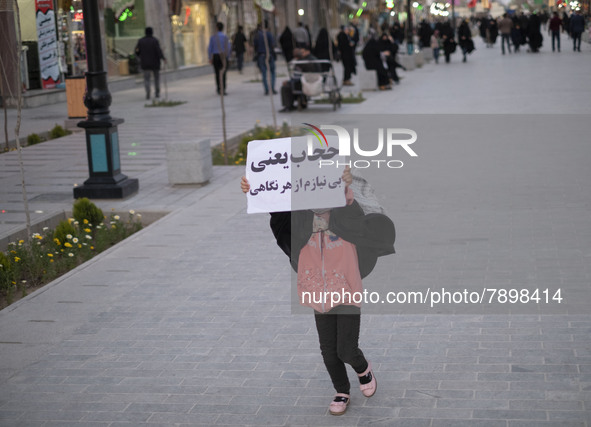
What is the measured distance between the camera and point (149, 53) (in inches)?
965

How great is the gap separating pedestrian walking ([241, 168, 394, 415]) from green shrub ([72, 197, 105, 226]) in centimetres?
524

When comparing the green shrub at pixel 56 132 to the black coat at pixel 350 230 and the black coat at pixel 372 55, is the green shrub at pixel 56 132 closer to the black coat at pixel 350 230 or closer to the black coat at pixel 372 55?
the black coat at pixel 372 55

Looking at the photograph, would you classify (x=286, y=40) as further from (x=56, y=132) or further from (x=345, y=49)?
(x=56, y=132)

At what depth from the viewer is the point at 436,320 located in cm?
625

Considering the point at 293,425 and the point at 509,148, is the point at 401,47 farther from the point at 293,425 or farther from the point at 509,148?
the point at 293,425

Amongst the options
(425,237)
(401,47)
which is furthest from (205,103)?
(401,47)

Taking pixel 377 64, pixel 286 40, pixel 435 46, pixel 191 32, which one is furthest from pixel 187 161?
pixel 435 46

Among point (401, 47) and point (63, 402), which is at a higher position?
point (401, 47)

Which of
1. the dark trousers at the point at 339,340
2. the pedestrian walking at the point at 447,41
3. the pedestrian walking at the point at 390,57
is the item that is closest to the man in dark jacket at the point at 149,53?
the pedestrian walking at the point at 390,57

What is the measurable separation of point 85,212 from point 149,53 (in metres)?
15.6

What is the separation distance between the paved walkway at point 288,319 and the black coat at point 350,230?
874 millimetres

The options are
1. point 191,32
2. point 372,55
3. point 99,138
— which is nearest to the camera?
point 99,138

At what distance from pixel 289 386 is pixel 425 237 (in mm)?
3612

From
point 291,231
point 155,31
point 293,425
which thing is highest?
point 155,31
